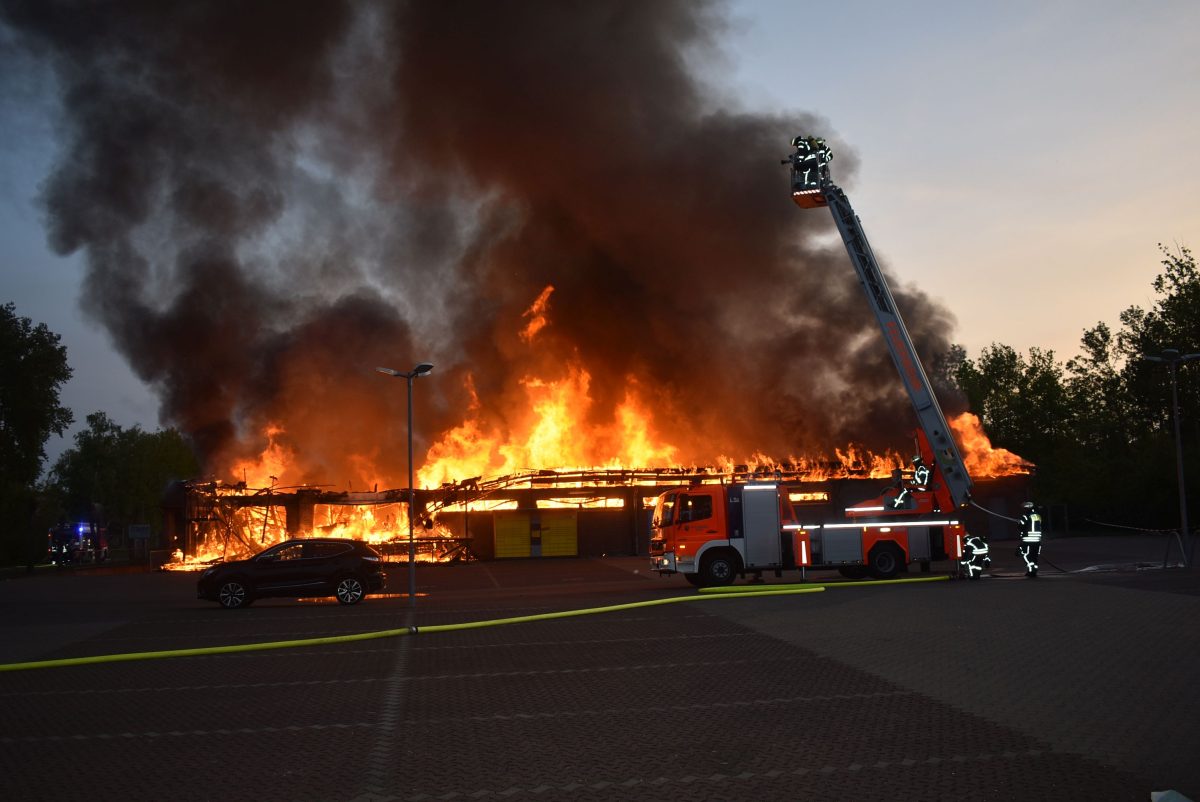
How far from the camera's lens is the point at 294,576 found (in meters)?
24.0

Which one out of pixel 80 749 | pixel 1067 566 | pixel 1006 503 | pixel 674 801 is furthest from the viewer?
pixel 1006 503

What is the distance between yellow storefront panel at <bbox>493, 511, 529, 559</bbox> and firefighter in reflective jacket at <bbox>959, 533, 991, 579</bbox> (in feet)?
81.1

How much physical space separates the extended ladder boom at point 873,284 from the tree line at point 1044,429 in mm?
12811

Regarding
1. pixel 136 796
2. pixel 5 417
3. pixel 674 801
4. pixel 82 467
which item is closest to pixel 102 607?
pixel 136 796

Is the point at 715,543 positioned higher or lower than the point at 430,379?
lower

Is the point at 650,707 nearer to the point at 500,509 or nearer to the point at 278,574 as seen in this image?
the point at 278,574

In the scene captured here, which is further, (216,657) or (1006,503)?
(1006,503)

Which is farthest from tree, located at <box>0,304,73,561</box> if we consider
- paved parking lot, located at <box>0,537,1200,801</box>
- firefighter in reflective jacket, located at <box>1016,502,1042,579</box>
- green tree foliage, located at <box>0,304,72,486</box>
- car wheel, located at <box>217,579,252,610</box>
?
firefighter in reflective jacket, located at <box>1016,502,1042,579</box>

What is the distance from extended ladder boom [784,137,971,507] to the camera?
84.2 feet

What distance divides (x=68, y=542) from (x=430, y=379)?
2287 cm

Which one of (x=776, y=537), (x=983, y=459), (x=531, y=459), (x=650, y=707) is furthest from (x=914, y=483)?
(x=531, y=459)

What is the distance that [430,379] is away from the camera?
61250 mm

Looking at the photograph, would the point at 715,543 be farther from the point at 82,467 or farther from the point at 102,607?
the point at 82,467

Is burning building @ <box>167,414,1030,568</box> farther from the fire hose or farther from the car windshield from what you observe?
the fire hose
